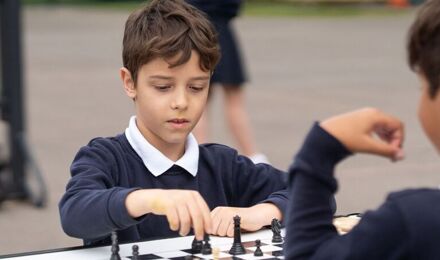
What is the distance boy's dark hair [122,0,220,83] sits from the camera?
2900mm

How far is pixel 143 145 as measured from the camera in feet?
9.93

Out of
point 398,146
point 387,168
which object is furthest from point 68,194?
point 387,168

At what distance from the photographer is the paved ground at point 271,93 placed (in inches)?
308

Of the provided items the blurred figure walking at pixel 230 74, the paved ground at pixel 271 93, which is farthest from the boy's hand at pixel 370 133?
the blurred figure walking at pixel 230 74

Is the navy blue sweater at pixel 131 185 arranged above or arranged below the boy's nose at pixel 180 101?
below

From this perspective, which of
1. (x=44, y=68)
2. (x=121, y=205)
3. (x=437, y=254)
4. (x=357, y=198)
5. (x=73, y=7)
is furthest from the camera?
(x=73, y=7)

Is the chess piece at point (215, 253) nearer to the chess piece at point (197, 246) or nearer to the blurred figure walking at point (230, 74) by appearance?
the chess piece at point (197, 246)

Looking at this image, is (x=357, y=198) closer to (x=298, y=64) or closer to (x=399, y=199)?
(x=399, y=199)

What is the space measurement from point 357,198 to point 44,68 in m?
7.79

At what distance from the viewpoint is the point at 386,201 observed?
1766 millimetres

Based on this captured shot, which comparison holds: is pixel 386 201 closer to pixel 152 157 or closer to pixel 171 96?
pixel 171 96

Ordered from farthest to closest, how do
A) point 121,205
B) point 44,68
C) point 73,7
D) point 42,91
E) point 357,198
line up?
point 73,7 → point 44,68 → point 42,91 → point 357,198 → point 121,205

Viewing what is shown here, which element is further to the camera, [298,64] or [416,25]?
[298,64]

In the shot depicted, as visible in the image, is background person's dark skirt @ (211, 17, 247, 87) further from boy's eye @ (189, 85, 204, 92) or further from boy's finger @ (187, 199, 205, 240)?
boy's finger @ (187, 199, 205, 240)
